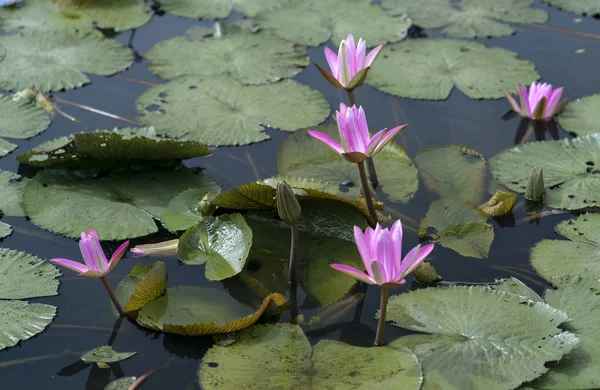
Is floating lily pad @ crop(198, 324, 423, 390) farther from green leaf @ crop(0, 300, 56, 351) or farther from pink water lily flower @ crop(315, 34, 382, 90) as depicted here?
pink water lily flower @ crop(315, 34, 382, 90)

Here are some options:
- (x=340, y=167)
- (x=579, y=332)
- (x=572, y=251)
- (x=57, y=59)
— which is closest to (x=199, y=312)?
(x=340, y=167)

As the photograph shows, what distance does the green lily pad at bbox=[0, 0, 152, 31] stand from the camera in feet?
15.0

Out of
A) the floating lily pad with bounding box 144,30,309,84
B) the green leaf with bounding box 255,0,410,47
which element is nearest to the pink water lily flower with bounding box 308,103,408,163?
the floating lily pad with bounding box 144,30,309,84

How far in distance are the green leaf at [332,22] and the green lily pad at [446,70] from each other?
20 cm

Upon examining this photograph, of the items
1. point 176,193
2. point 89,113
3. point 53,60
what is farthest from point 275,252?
point 53,60

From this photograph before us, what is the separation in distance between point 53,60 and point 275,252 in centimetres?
220

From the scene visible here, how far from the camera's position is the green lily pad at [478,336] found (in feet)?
7.02

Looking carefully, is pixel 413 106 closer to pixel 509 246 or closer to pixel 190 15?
pixel 509 246

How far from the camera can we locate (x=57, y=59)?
418cm

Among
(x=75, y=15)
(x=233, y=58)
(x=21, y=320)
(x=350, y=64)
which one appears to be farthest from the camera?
(x=75, y=15)

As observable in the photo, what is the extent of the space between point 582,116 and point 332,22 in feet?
5.58

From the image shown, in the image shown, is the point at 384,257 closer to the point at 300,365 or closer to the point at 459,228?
the point at 300,365

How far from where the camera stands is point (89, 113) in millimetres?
3779

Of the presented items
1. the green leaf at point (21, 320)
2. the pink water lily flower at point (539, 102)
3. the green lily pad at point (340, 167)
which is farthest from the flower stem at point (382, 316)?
the pink water lily flower at point (539, 102)
